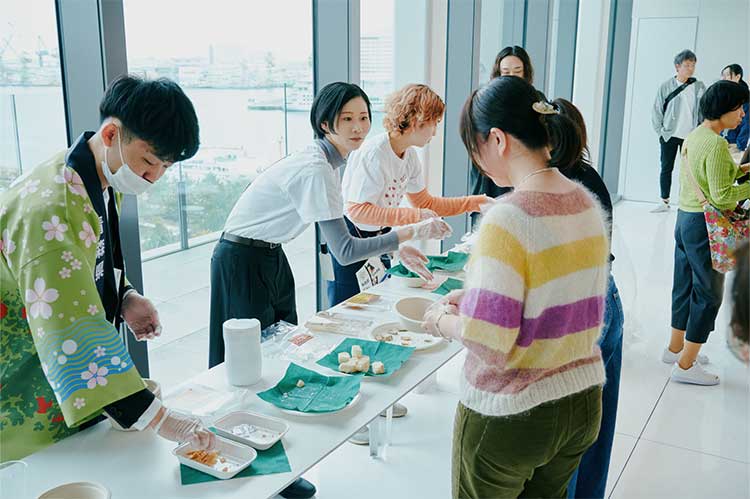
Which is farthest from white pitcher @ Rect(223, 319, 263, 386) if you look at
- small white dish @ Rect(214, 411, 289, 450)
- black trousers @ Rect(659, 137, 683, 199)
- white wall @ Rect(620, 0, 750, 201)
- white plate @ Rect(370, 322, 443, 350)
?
white wall @ Rect(620, 0, 750, 201)

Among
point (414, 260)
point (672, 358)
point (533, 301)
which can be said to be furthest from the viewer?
point (672, 358)

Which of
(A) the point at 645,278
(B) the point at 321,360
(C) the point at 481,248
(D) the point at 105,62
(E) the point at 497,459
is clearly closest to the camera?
(C) the point at 481,248

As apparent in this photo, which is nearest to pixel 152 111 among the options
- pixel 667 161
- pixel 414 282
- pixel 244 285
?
pixel 244 285

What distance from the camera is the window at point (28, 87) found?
2.11 meters

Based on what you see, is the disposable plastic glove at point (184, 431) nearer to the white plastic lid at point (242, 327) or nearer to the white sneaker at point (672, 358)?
the white plastic lid at point (242, 327)

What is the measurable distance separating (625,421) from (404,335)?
1598mm

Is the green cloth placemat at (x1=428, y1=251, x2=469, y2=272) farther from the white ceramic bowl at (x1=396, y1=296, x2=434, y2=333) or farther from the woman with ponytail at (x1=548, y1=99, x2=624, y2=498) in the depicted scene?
the woman with ponytail at (x1=548, y1=99, x2=624, y2=498)

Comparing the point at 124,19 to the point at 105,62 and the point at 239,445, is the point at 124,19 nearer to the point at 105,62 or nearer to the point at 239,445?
the point at 105,62

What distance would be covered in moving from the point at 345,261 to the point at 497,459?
107cm

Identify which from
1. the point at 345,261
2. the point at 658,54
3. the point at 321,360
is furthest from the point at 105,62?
the point at 658,54

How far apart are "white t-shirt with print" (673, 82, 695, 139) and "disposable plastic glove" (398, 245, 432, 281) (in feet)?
18.8

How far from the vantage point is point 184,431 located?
4.66ft

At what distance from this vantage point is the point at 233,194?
344 cm

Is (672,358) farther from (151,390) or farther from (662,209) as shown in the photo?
(662,209)
